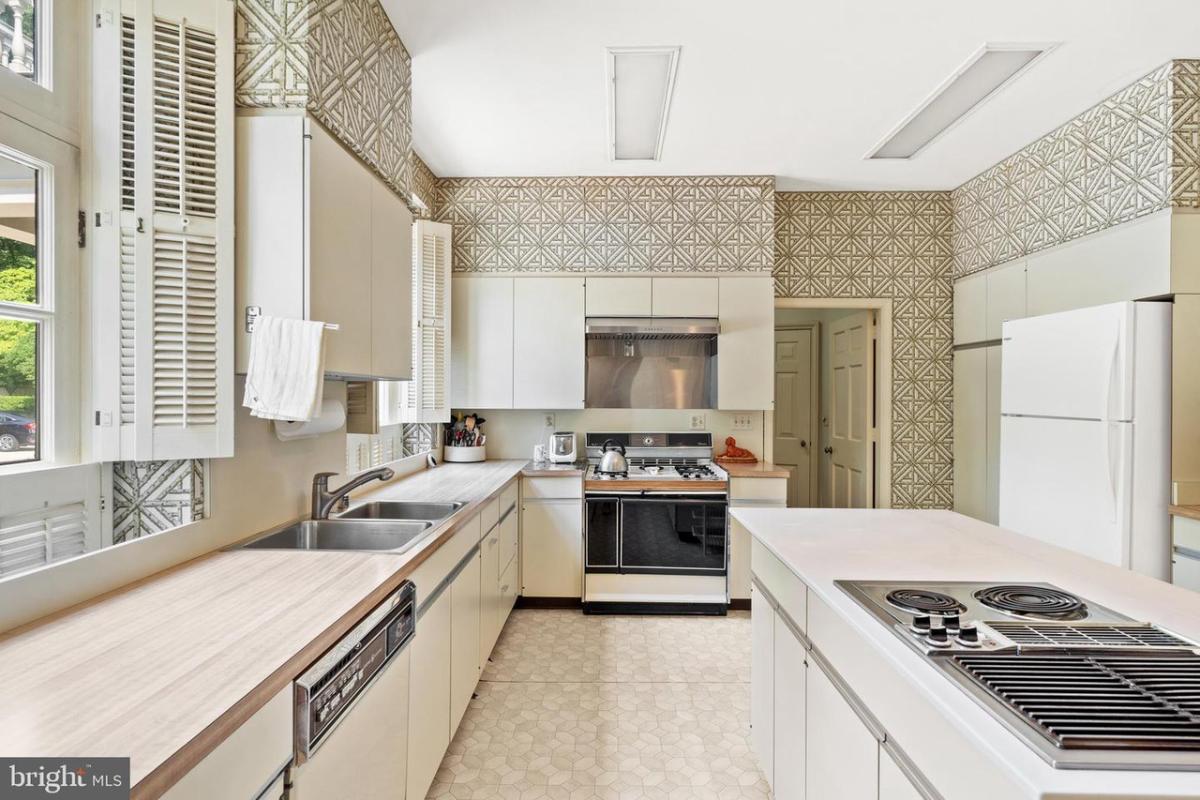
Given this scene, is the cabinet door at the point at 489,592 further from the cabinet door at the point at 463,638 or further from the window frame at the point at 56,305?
the window frame at the point at 56,305

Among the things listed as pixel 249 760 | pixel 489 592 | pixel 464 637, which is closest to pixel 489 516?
pixel 489 592

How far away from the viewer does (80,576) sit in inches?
50.4

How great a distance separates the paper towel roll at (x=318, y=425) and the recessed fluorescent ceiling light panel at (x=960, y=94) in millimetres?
3088

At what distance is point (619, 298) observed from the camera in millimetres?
3912

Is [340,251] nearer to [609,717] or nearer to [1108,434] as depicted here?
[609,717]

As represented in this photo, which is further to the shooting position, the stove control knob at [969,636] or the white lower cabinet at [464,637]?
the white lower cabinet at [464,637]

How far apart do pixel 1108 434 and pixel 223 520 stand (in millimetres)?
3441

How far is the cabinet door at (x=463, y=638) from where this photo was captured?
210 cm

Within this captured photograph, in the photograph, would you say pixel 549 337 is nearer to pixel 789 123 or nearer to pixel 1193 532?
pixel 789 123

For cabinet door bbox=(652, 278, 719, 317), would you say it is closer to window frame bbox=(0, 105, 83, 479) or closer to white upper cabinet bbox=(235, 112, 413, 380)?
white upper cabinet bbox=(235, 112, 413, 380)

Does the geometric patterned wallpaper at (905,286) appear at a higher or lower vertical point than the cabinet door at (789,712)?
higher

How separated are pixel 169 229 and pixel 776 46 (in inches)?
93.7

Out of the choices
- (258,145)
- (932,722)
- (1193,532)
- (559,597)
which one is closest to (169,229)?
(258,145)

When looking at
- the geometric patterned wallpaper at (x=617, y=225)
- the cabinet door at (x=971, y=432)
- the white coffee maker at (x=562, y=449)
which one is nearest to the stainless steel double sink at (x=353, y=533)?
the white coffee maker at (x=562, y=449)
